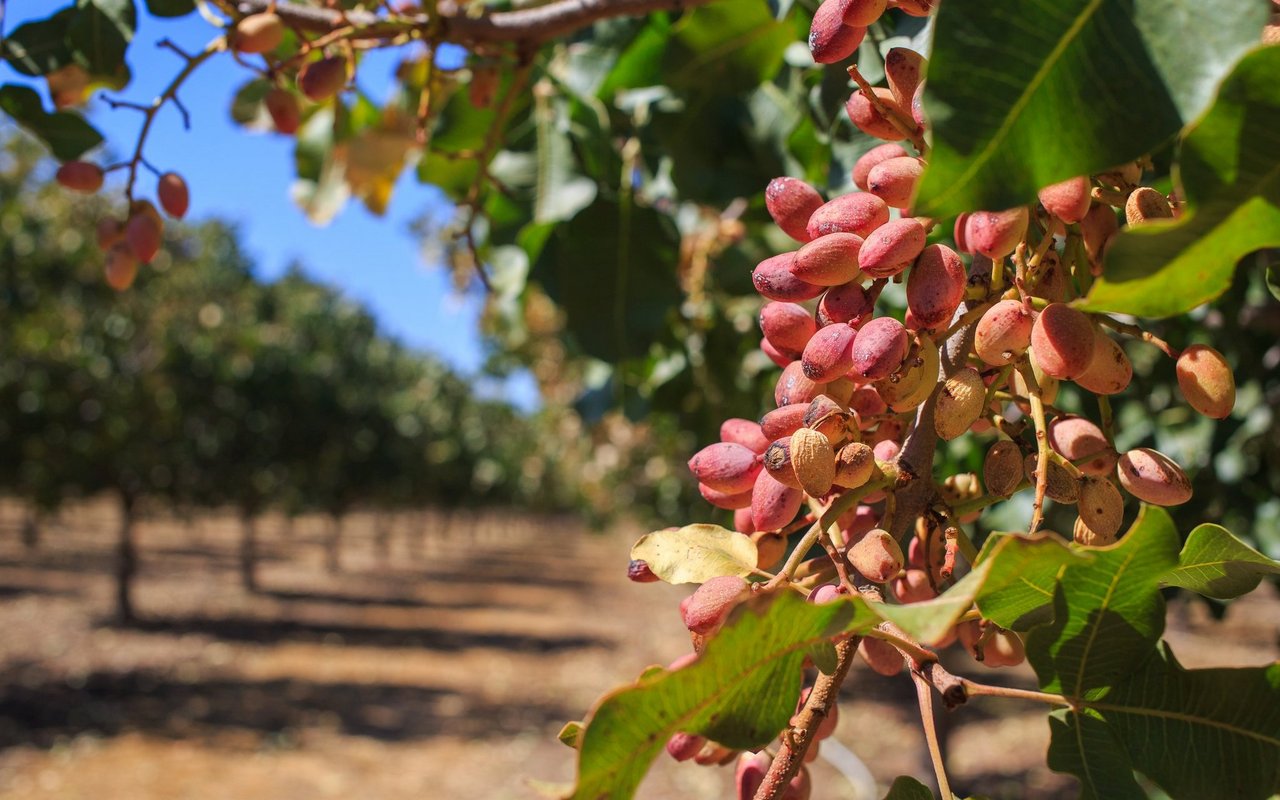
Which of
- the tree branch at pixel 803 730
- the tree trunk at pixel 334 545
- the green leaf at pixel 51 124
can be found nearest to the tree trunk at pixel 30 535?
the tree trunk at pixel 334 545

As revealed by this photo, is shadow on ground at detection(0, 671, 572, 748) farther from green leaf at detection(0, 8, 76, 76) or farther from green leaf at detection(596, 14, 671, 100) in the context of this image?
green leaf at detection(596, 14, 671, 100)

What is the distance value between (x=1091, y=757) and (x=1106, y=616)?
10cm

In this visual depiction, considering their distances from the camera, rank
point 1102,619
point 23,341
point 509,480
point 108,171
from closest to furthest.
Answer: point 1102,619
point 108,171
point 23,341
point 509,480

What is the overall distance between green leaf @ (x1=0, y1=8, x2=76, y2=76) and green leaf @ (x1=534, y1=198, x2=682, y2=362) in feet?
2.20

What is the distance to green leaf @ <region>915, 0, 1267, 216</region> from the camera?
43 centimetres

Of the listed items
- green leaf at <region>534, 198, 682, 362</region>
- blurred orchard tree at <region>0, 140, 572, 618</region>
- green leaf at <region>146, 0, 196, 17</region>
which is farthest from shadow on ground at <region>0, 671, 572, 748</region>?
green leaf at <region>146, 0, 196, 17</region>

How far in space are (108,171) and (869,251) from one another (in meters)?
0.86

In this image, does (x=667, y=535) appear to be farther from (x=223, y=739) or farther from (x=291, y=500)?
(x=291, y=500)

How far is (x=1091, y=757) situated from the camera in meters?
0.57

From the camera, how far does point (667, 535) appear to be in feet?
1.93

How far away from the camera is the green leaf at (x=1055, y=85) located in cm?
43

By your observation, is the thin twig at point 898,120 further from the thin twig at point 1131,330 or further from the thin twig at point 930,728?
the thin twig at point 930,728

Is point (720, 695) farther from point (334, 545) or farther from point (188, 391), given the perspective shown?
point (334, 545)

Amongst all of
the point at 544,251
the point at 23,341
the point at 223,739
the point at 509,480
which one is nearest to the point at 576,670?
the point at 223,739
